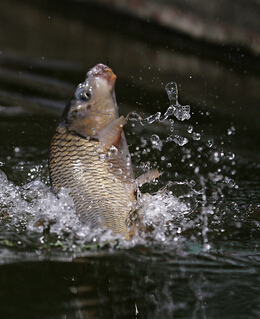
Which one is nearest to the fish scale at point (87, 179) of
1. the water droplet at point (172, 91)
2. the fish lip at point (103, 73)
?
the fish lip at point (103, 73)

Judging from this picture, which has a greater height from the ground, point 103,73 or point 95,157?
point 103,73

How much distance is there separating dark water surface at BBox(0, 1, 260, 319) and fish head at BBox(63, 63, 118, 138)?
0.32 metres

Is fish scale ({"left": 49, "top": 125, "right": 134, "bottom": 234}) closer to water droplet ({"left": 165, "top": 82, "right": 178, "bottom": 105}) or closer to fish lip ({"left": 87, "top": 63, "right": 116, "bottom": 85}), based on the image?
fish lip ({"left": 87, "top": 63, "right": 116, "bottom": 85})

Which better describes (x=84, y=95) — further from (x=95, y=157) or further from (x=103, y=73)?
(x=95, y=157)

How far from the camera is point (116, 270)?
187 cm

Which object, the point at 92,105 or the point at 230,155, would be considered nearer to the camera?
Answer: the point at 92,105

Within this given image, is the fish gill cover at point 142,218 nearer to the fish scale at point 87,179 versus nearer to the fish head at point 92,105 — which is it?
the fish scale at point 87,179

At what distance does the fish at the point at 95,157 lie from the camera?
1968 mm

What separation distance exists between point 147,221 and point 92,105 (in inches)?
22.2

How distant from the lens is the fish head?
6.90 feet

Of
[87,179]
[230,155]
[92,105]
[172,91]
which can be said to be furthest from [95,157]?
[230,155]

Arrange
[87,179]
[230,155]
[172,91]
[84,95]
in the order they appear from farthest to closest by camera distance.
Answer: [230,155] → [172,91] → [84,95] → [87,179]

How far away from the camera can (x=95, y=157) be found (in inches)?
81.3

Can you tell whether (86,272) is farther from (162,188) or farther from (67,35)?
(67,35)
